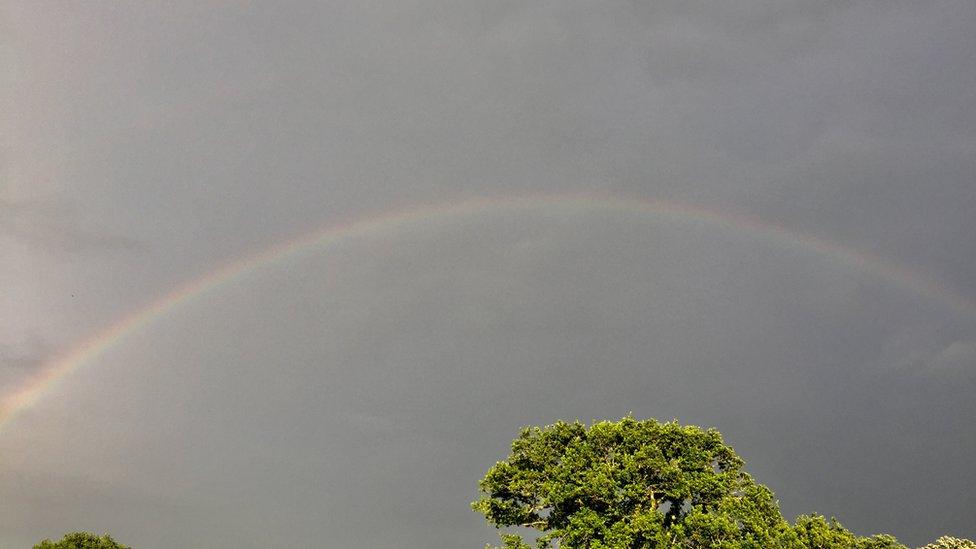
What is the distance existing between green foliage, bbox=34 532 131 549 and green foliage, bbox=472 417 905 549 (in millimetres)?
51253

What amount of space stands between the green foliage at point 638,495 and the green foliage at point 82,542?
51253 mm

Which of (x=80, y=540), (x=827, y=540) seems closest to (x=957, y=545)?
(x=827, y=540)

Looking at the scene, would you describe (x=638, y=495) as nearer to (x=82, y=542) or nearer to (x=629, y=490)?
(x=629, y=490)

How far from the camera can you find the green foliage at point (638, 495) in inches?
1774

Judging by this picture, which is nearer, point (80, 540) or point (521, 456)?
point (521, 456)

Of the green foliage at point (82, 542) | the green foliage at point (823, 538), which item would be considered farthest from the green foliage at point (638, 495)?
the green foliage at point (82, 542)

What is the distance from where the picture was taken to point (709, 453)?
5059 cm

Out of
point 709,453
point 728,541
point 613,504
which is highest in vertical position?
point 709,453

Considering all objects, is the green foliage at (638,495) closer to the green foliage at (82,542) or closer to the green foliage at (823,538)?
the green foliage at (823,538)

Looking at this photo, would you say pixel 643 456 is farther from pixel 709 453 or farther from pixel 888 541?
pixel 888 541

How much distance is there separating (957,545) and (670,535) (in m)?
28.4

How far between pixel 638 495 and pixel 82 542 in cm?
6443

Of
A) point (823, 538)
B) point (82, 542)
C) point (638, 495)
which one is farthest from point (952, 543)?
point (82, 542)

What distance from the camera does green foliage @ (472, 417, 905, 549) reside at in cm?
4506
